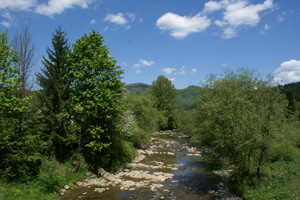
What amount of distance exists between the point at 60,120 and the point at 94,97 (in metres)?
3.77

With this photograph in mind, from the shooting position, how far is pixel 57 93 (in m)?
19.2

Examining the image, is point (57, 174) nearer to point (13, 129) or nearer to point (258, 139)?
point (13, 129)

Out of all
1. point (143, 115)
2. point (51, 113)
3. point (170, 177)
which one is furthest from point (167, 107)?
point (51, 113)

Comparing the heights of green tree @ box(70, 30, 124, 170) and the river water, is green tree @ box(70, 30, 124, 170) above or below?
above

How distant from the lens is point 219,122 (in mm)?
17375

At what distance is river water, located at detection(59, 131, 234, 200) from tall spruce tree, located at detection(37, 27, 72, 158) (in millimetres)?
4480

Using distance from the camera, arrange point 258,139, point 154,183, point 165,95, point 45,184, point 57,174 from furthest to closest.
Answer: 1. point 165,95
2. point 154,183
3. point 57,174
4. point 45,184
5. point 258,139

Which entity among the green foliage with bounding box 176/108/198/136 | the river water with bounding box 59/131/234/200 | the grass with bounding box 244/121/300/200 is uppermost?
the green foliage with bounding box 176/108/198/136

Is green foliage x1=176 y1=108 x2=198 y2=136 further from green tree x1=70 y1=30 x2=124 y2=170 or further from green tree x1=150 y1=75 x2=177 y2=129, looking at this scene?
green tree x1=150 y1=75 x2=177 y2=129

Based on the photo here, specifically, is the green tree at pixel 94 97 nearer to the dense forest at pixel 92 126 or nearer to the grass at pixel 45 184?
the dense forest at pixel 92 126

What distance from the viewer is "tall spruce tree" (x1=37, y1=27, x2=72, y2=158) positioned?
60.4 ft

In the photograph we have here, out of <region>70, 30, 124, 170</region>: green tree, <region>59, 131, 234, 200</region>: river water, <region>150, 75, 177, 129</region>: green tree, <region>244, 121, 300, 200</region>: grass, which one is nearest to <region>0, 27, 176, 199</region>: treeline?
<region>70, 30, 124, 170</region>: green tree

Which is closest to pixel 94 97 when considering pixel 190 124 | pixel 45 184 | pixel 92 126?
pixel 92 126

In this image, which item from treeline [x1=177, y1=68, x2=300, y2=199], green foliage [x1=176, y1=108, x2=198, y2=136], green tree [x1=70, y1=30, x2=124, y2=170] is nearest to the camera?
treeline [x1=177, y1=68, x2=300, y2=199]
